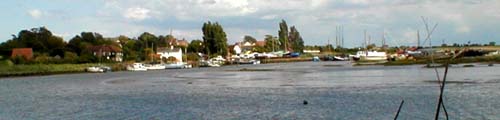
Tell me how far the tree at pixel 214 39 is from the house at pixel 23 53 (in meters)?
54.5

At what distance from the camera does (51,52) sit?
480 ft

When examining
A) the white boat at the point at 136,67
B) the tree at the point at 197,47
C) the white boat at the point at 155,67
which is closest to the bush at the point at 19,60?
the white boat at the point at 136,67

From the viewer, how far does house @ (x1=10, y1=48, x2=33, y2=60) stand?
13384 centimetres

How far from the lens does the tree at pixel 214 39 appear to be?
182225 millimetres

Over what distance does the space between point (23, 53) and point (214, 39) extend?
6034 centimetres

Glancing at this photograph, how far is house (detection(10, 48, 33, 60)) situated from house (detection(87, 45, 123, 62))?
16.7 m

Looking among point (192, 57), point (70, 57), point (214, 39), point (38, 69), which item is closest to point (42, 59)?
point (70, 57)

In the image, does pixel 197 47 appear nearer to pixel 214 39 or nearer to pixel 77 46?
pixel 214 39

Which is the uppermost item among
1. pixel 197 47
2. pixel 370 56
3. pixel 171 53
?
pixel 197 47

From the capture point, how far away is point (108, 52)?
161 meters

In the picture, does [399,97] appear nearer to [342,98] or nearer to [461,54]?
[342,98]

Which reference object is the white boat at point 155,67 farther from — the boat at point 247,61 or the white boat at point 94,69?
the boat at point 247,61

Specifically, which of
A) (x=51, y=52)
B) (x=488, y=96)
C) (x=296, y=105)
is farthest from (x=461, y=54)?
(x=51, y=52)

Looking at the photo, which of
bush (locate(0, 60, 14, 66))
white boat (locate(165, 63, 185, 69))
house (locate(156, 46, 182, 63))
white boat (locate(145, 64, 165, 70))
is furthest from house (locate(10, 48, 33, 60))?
house (locate(156, 46, 182, 63))
